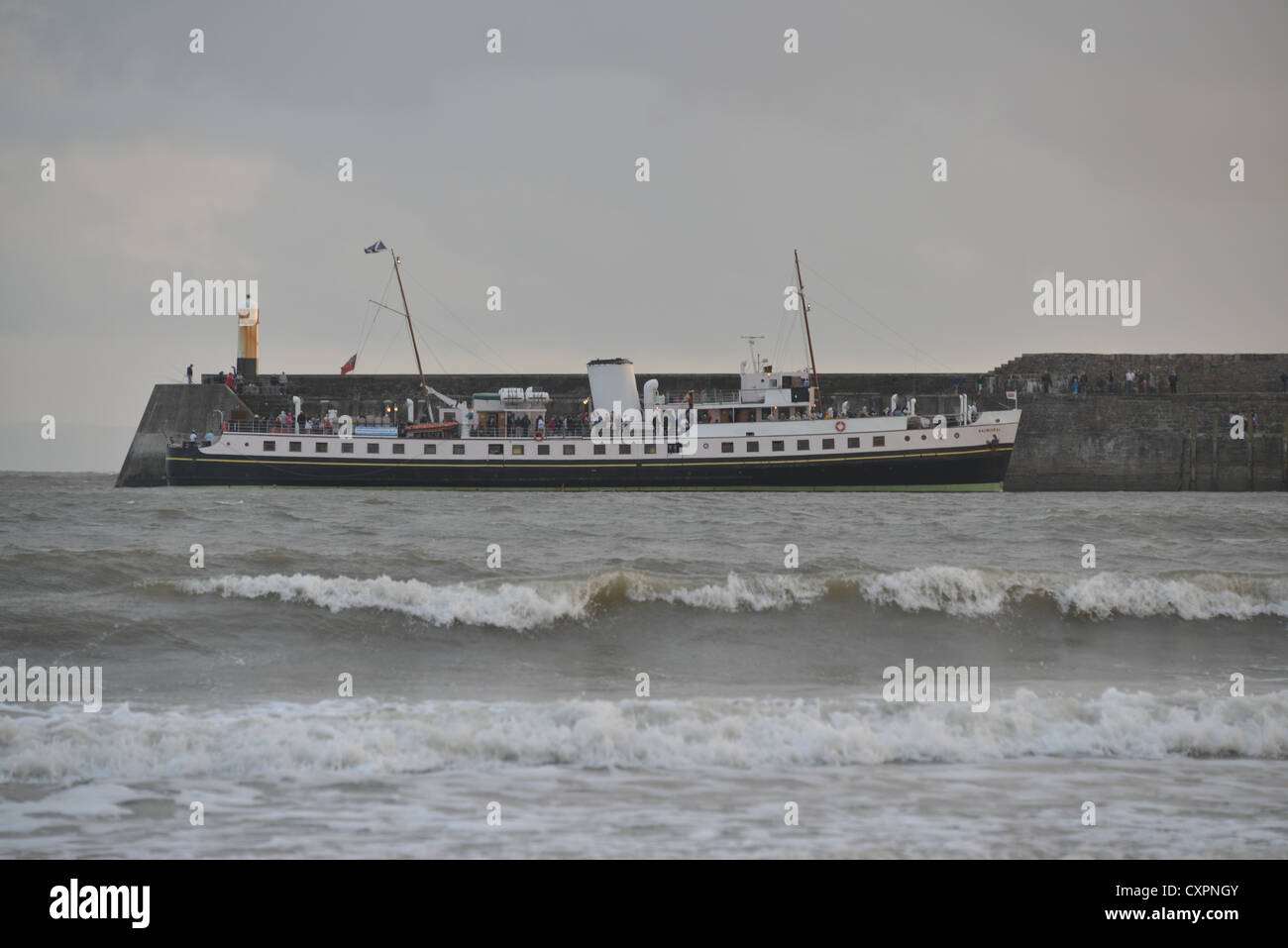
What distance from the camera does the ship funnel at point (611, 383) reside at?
47.9 meters

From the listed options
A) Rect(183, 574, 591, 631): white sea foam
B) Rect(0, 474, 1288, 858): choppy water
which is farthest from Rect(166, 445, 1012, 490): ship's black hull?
Rect(183, 574, 591, 631): white sea foam

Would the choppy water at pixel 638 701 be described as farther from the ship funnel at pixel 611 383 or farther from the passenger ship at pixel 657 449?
the ship funnel at pixel 611 383

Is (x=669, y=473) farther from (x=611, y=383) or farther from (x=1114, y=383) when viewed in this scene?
(x=1114, y=383)

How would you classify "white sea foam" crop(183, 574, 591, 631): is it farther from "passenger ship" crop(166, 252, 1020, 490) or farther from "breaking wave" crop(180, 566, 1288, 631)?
"passenger ship" crop(166, 252, 1020, 490)

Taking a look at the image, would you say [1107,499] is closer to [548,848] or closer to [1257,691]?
[1257,691]

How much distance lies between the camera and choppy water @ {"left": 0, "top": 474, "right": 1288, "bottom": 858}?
6906 mm

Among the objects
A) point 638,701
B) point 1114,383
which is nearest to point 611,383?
point 1114,383

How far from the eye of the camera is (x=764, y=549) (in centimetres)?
2034

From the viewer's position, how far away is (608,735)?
8.75 m

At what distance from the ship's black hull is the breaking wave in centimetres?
2628

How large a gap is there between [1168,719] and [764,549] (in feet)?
36.3

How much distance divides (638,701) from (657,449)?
33435 millimetres

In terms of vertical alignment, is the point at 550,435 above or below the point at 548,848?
above
